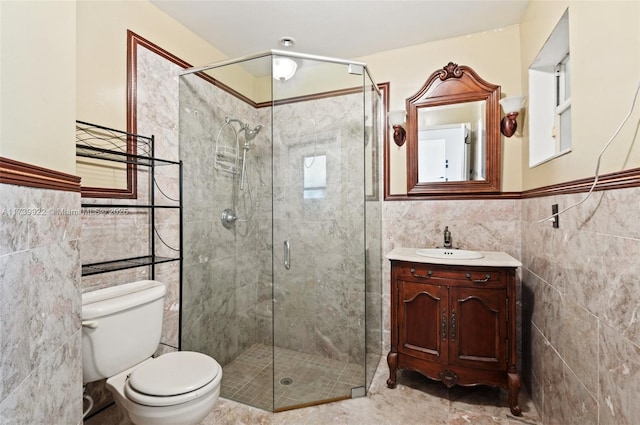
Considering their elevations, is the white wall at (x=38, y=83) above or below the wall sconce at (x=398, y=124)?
below

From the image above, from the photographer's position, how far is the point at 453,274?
185 centimetres

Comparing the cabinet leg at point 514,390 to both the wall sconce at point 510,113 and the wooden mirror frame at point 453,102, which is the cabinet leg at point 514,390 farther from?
the wall sconce at point 510,113

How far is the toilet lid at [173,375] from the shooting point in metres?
1.29

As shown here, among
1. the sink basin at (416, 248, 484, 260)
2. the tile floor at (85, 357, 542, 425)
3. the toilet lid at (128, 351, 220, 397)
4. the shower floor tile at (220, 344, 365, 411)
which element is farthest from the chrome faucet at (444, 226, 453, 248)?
the toilet lid at (128, 351, 220, 397)

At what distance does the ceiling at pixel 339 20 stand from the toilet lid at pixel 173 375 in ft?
6.99

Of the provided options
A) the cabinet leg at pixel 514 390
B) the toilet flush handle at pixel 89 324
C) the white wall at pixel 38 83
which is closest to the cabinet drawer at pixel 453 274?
the cabinet leg at pixel 514 390

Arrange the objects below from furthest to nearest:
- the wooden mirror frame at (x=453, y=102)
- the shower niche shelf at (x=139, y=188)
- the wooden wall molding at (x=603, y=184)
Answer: the wooden mirror frame at (x=453, y=102) → the shower niche shelf at (x=139, y=188) → the wooden wall molding at (x=603, y=184)

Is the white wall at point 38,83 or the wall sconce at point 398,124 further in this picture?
the wall sconce at point 398,124

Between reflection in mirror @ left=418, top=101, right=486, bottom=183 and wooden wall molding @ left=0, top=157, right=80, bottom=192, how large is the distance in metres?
2.14

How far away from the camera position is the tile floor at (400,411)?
5.70 ft

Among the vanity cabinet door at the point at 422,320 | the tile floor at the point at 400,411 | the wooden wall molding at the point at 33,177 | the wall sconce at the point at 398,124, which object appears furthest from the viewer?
the wall sconce at the point at 398,124

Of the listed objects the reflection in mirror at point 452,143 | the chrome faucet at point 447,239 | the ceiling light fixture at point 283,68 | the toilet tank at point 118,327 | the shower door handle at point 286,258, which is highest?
the ceiling light fixture at point 283,68

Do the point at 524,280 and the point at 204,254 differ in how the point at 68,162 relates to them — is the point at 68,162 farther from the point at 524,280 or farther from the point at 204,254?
the point at 524,280

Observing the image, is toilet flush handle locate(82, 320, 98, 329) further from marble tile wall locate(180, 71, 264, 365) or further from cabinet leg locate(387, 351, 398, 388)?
cabinet leg locate(387, 351, 398, 388)
